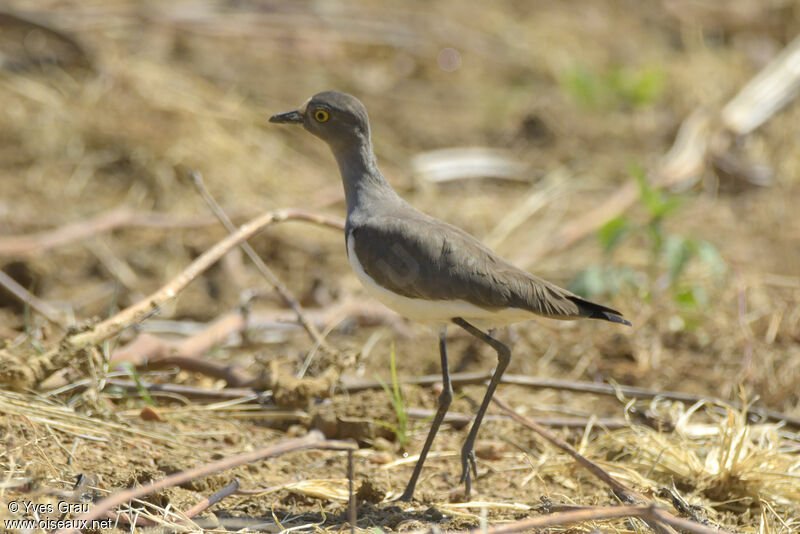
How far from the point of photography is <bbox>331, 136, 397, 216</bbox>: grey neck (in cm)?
394

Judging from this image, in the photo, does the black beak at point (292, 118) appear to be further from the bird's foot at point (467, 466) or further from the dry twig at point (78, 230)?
the dry twig at point (78, 230)

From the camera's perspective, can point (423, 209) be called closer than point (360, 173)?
No

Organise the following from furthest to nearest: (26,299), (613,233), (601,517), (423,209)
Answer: (423,209)
(613,233)
(26,299)
(601,517)

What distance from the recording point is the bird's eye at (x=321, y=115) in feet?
13.1

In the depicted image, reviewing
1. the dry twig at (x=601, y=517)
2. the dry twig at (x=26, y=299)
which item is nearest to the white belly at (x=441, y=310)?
the dry twig at (x=601, y=517)

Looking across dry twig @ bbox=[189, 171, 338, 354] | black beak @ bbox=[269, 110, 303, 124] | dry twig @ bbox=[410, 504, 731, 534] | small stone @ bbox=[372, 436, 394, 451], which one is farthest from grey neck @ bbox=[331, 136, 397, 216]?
dry twig @ bbox=[410, 504, 731, 534]

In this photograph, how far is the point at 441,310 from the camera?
11.4ft

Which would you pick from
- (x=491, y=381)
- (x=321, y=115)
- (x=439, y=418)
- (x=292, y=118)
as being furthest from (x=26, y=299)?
(x=491, y=381)

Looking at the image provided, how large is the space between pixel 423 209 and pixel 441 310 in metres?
3.56

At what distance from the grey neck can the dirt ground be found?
80 centimetres

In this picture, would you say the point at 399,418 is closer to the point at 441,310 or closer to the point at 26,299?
the point at 441,310

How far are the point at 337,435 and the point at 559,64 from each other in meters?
6.20

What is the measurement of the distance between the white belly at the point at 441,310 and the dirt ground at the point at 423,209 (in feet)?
2.14

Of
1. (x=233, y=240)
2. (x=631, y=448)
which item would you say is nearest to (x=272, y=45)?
(x=233, y=240)
